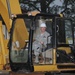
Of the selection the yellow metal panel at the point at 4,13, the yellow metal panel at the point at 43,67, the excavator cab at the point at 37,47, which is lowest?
the yellow metal panel at the point at 43,67

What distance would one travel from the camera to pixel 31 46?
28.7 feet

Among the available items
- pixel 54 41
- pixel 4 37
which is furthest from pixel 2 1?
pixel 54 41

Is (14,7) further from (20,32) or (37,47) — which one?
(37,47)

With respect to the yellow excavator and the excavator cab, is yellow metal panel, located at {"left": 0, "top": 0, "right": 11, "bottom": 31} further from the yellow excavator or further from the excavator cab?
the excavator cab

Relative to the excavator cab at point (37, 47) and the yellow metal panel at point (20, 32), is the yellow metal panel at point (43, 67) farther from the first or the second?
the yellow metal panel at point (20, 32)

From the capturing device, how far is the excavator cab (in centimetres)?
868

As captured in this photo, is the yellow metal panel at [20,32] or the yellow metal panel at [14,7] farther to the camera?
the yellow metal panel at [14,7]

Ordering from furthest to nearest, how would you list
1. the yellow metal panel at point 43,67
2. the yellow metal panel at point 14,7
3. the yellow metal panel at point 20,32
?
the yellow metal panel at point 14,7, the yellow metal panel at point 20,32, the yellow metal panel at point 43,67

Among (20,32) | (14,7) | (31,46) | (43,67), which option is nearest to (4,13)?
(14,7)

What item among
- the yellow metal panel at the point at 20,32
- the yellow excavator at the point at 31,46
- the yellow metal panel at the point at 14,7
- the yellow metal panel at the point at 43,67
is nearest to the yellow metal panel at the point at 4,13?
the yellow excavator at the point at 31,46

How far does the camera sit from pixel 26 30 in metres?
9.20

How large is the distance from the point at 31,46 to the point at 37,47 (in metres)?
0.18

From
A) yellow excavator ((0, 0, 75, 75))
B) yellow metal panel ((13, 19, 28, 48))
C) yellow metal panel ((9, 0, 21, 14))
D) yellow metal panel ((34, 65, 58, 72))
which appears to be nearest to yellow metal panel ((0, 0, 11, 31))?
yellow excavator ((0, 0, 75, 75))

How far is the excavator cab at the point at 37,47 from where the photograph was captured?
28.5ft
